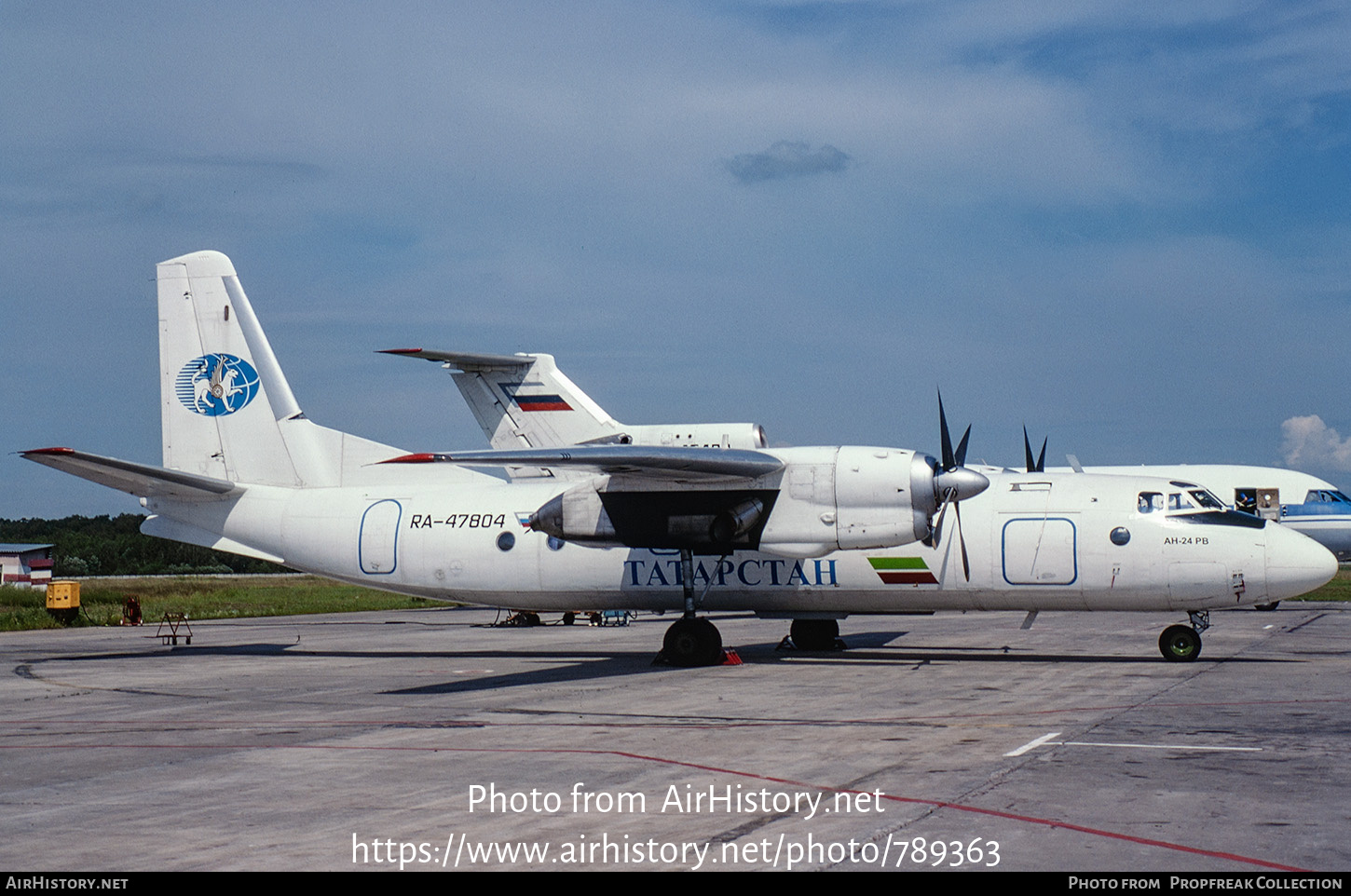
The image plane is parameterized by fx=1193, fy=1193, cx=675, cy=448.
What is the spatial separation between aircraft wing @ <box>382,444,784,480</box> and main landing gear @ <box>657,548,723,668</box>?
190 cm

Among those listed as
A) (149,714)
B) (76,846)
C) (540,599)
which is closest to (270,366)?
(540,599)

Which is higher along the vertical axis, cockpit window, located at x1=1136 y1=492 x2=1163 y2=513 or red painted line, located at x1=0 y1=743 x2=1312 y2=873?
cockpit window, located at x1=1136 y1=492 x2=1163 y2=513

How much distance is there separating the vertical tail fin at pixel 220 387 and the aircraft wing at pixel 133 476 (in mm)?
855

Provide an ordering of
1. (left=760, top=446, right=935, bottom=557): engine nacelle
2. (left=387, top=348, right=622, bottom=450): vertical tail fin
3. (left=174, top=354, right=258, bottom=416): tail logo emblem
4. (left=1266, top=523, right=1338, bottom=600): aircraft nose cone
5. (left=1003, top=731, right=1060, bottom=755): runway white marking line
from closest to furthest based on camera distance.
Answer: (left=1003, top=731, right=1060, bottom=755): runway white marking line < (left=1266, top=523, right=1338, bottom=600): aircraft nose cone < (left=760, top=446, right=935, bottom=557): engine nacelle < (left=174, top=354, right=258, bottom=416): tail logo emblem < (left=387, top=348, right=622, bottom=450): vertical tail fin

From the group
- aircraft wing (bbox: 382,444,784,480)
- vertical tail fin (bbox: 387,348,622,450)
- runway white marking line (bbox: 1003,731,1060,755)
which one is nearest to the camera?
runway white marking line (bbox: 1003,731,1060,755)

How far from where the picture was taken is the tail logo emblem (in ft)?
85.4

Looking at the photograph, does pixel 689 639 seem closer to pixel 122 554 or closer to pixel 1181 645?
pixel 1181 645

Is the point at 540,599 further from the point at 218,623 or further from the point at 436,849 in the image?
the point at 218,623

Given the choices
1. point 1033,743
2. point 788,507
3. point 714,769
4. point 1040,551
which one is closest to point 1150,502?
point 1040,551

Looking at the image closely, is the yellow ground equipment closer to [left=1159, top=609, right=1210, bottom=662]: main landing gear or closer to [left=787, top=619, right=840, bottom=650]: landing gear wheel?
[left=787, top=619, right=840, bottom=650]: landing gear wheel

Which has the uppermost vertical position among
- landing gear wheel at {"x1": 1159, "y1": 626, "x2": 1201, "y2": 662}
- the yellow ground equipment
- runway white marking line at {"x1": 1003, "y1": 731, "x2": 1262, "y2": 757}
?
the yellow ground equipment

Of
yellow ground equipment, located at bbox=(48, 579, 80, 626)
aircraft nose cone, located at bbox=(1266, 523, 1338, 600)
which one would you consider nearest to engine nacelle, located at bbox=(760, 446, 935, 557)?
aircraft nose cone, located at bbox=(1266, 523, 1338, 600)

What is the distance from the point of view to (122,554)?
101312mm

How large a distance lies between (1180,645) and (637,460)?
10.3m
